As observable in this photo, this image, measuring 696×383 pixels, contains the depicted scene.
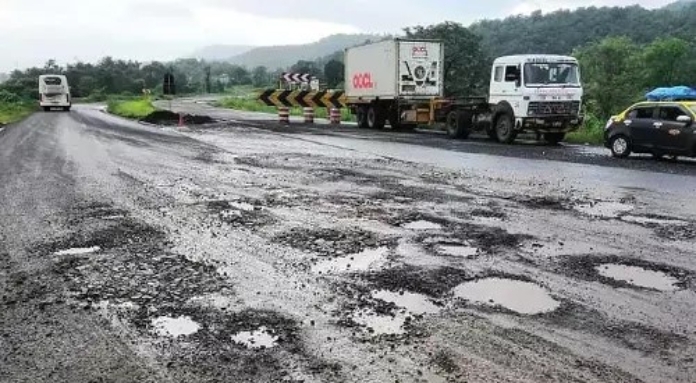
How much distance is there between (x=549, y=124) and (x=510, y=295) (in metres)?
16.5

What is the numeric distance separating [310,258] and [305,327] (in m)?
1.99

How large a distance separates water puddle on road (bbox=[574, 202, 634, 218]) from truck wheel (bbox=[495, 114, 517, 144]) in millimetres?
11828

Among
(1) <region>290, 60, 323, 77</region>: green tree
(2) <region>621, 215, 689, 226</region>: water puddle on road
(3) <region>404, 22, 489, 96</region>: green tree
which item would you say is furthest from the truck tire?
(1) <region>290, 60, 323, 77</region>: green tree

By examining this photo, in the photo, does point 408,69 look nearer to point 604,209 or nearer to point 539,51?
point 604,209

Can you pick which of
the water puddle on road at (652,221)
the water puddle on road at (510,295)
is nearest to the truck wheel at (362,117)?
the water puddle on road at (652,221)

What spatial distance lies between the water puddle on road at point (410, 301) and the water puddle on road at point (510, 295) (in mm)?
341

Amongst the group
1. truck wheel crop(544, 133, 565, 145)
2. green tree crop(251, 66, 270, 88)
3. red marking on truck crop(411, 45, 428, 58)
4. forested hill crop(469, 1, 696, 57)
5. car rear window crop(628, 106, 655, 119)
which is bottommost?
truck wheel crop(544, 133, 565, 145)

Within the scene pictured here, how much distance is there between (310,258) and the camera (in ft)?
22.4

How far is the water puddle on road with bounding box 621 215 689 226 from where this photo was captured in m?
8.59

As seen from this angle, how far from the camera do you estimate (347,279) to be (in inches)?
240

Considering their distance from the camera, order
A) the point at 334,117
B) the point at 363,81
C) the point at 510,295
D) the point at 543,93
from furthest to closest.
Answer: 1. the point at 334,117
2. the point at 363,81
3. the point at 543,93
4. the point at 510,295

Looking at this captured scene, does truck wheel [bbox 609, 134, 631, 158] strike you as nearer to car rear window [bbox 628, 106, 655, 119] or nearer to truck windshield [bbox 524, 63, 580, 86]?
car rear window [bbox 628, 106, 655, 119]

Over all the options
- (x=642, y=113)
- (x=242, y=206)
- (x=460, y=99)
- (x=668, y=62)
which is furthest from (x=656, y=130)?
(x=668, y=62)

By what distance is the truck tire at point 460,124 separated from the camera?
24.2 metres
